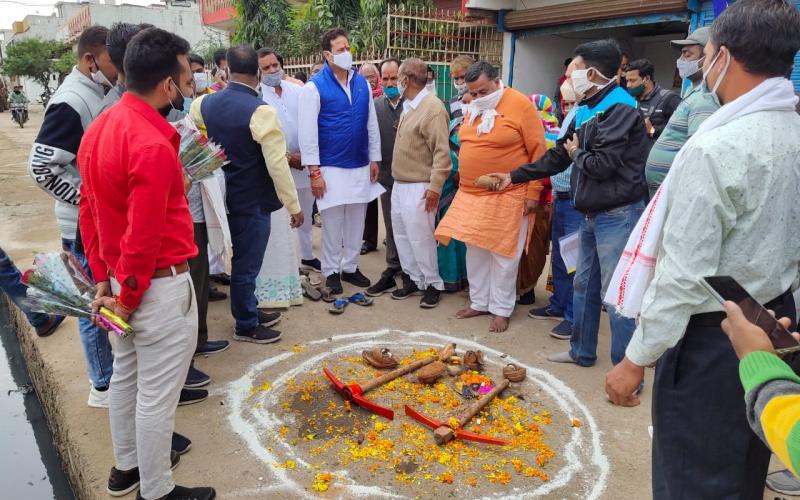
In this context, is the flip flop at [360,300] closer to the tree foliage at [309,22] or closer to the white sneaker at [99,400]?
the white sneaker at [99,400]

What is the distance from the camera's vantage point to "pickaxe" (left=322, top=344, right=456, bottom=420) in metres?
3.25

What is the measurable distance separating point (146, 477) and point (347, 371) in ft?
5.19

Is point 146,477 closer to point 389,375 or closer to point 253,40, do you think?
point 389,375

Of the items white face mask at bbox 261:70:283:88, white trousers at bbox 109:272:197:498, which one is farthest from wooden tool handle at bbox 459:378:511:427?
white face mask at bbox 261:70:283:88

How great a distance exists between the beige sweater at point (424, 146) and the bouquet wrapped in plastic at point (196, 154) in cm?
Answer: 199

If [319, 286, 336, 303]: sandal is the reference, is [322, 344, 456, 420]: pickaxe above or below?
above

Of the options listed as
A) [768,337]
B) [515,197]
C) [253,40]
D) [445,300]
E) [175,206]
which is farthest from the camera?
[253,40]

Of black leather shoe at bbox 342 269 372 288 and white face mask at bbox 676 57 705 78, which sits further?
black leather shoe at bbox 342 269 372 288

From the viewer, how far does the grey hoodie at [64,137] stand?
2.90 m

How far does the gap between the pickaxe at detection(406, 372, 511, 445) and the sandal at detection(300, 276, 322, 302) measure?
6.84 ft

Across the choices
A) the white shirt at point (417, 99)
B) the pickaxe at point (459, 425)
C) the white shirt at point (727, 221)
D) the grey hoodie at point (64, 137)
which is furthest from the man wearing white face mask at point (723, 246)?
the white shirt at point (417, 99)

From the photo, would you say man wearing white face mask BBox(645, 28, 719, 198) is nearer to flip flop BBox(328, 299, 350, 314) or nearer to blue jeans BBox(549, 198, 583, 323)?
blue jeans BBox(549, 198, 583, 323)

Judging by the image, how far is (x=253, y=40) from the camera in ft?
52.9

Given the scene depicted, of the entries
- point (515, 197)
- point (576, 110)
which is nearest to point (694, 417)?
point (576, 110)
